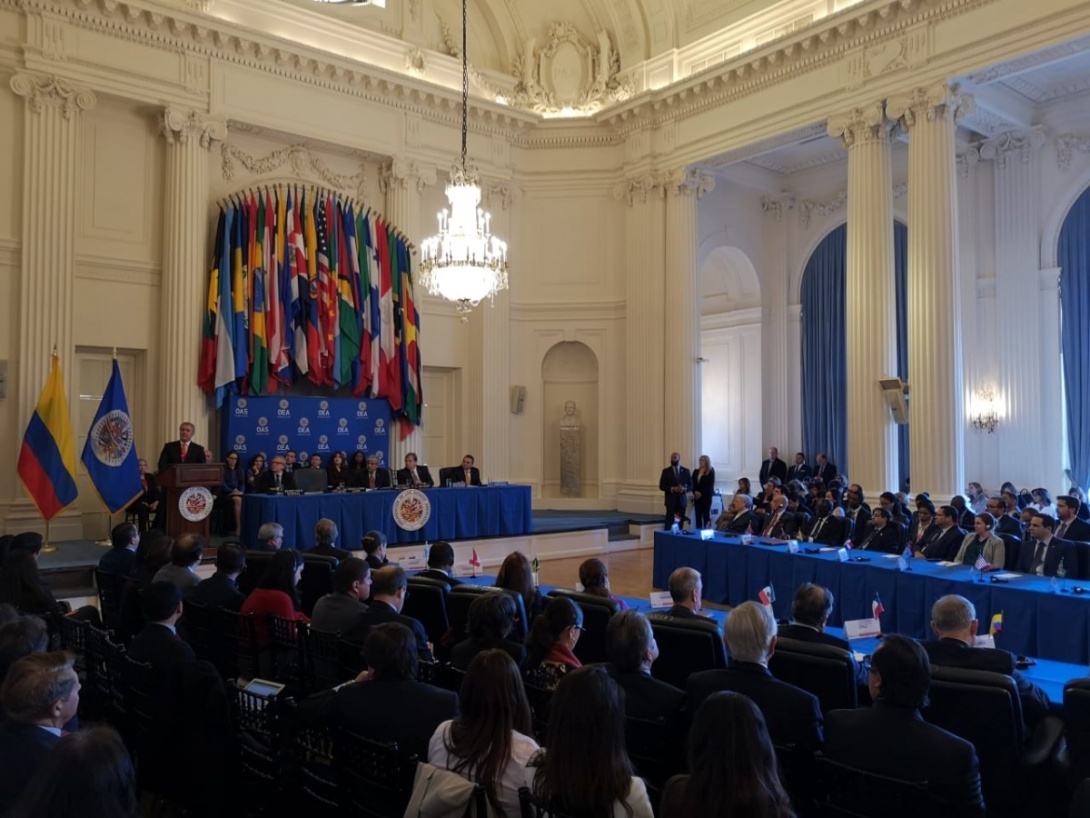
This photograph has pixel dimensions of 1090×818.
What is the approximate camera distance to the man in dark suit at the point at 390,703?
2.65 m

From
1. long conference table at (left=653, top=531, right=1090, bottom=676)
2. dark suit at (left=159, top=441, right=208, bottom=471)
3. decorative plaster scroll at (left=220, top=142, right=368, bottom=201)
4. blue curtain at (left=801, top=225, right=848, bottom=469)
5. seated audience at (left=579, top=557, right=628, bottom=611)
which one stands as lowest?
Answer: long conference table at (left=653, top=531, right=1090, bottom=676)

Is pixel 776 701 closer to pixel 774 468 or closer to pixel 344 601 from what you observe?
pixel 344 601

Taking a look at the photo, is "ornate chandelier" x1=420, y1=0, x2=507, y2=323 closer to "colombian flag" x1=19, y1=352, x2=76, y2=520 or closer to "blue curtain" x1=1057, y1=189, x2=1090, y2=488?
"colombian flag" x1=19, y1=352, x2=76, y2=520

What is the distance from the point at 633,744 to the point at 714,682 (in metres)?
0.36

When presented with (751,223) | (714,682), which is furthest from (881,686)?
(751,223)

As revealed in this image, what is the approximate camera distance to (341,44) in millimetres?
12852

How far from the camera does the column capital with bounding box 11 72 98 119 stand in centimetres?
1016

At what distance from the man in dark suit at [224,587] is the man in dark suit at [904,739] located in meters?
3.26

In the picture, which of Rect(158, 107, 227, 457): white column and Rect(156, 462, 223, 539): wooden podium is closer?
Rect(156, 462, 223, 539): wooden podium

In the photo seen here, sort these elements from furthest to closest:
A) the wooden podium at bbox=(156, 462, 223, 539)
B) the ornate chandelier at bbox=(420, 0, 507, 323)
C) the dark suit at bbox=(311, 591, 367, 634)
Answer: the wooden podium at bbox=(156, 462, 223, 539)
the ornate chandelier at bbox=(420, 0, 507, 323)
the dark suit at bbox=(311, 591, 367, 634)

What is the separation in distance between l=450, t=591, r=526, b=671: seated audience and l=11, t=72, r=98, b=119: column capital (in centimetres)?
993

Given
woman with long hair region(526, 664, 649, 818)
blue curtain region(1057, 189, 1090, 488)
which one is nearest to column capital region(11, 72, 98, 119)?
woman with long hair region(526, 664, 649, 818)

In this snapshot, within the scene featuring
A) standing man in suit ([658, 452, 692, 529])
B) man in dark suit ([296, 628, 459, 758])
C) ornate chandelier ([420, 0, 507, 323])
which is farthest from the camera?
standing man in suit ([658, 452, 692, 529])

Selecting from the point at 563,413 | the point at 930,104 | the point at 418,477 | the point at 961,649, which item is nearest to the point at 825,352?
the point at 563,413
